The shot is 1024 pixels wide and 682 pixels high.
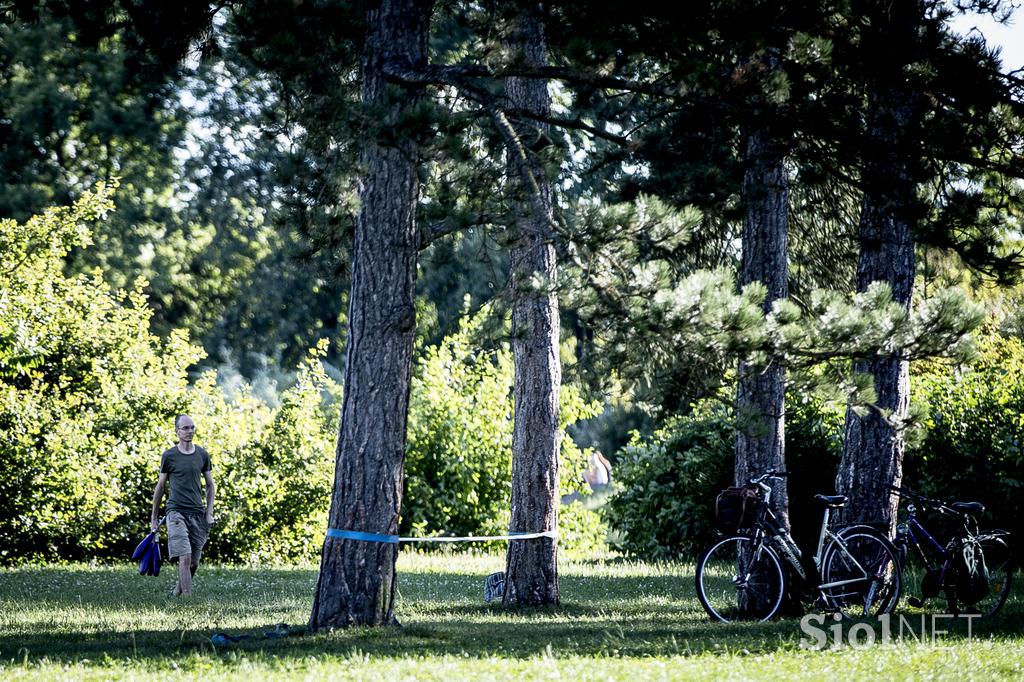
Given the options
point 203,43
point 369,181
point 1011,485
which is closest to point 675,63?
point 369,181

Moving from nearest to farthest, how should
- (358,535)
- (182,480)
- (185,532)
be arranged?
(358,535) < (185,532) < (182,480)

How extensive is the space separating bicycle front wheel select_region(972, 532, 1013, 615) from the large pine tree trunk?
214 inches

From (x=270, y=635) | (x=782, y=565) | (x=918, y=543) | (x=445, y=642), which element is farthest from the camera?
(x=918, y=543)

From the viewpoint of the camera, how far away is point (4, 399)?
17.0 meters

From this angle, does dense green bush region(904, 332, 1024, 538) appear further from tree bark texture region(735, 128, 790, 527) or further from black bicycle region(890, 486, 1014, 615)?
tree bark texture region(735, 128, 790, 527)

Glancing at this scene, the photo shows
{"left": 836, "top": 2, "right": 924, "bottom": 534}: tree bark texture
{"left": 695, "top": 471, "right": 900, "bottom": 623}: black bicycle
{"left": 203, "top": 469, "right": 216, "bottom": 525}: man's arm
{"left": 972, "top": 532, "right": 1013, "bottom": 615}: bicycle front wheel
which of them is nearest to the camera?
{"left": 695, "top": 471, "right": 900, "bottom": 623}: black bicycle

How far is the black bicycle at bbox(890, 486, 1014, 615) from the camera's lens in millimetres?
10750

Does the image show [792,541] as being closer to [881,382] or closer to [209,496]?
[881,382]

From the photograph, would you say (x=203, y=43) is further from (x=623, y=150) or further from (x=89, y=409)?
(x=89, y=409)

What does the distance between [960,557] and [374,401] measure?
5.46 m

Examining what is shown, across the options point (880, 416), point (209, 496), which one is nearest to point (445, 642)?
point (209, 496)

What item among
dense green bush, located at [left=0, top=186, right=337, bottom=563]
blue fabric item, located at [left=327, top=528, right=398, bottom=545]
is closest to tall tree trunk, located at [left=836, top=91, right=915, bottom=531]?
blue fabric item, located at [left=327, top=528, right=398, bottom=545]

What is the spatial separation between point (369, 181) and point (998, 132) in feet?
16.5

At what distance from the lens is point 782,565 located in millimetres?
10398
